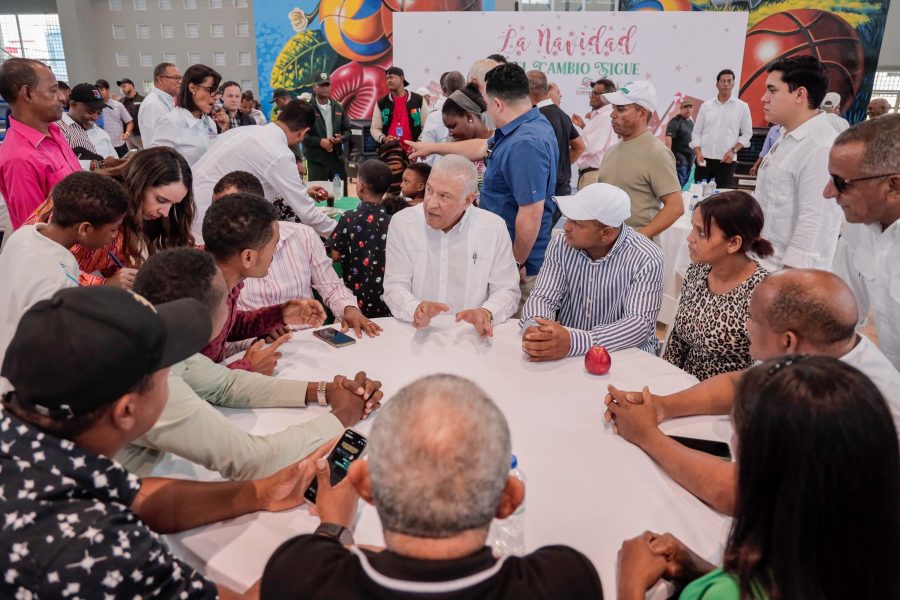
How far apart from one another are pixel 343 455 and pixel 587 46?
→ 29.9 feet

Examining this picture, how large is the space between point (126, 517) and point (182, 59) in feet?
58.1

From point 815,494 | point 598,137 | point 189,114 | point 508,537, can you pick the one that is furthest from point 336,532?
point 598,137

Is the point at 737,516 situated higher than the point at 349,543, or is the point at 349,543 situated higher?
the point at 737,516

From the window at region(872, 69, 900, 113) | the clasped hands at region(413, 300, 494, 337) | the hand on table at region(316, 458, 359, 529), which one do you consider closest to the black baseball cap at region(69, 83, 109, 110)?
the clasped hands at region(413, 300, 494, 337)

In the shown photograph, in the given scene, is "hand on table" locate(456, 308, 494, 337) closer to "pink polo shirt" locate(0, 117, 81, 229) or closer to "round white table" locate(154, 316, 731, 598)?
"round white table" locate(154, 316, 731, 598)

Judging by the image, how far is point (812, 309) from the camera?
1.51 meters

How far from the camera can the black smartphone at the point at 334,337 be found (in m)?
2.23

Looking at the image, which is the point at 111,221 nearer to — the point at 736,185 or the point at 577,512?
the point at 577,512

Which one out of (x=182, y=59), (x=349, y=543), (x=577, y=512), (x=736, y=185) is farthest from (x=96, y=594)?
(x=182, y=59)

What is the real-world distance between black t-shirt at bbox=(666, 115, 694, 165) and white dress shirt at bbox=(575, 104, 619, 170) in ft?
4.54

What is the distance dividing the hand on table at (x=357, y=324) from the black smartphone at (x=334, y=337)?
53mm

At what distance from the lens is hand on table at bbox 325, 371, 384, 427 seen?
1675 mm

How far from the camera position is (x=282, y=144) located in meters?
3.54

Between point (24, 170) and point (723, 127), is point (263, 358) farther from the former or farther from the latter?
point (723, 127)
